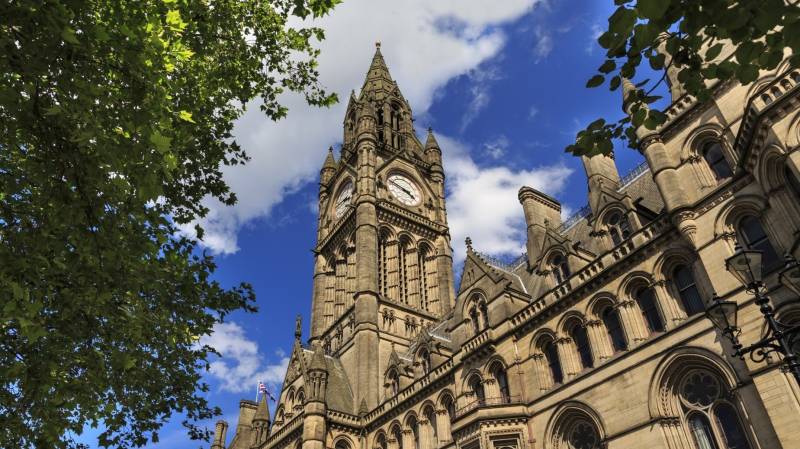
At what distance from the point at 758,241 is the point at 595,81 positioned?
13161mm

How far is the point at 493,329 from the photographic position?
951 inches

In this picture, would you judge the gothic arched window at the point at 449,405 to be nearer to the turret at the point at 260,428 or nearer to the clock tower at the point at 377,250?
the clock tower at the point at 377,250

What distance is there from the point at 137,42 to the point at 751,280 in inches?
396

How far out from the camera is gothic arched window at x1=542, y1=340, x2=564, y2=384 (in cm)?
2144

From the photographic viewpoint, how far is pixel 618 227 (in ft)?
71.8

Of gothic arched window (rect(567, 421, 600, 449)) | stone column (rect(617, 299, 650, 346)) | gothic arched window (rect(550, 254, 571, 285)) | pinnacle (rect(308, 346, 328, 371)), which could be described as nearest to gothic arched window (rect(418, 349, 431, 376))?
pinnacle (rect(308, 346, 328, 371))

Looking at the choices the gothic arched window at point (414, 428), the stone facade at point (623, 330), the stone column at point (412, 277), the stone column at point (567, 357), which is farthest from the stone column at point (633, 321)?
the stone column at point (412, 277)

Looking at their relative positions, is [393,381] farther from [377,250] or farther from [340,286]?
[340,286]

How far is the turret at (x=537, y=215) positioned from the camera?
27609mm

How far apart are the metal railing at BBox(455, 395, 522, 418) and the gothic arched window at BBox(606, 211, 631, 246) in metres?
7.28

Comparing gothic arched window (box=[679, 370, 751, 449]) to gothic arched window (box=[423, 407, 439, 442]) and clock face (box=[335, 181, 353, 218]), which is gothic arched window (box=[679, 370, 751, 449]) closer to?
gothic arched window (box=[423, 407, 439, 442])

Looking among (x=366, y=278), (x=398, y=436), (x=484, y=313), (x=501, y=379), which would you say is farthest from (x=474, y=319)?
(x=366, y=278)

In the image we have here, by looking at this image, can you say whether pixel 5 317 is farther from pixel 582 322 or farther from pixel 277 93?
pixel 582 322

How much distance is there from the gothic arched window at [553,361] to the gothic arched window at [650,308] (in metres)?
3.82
